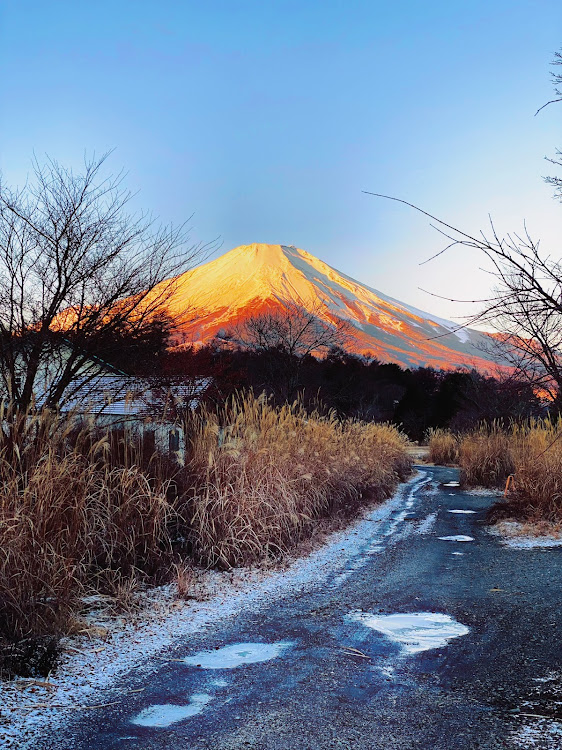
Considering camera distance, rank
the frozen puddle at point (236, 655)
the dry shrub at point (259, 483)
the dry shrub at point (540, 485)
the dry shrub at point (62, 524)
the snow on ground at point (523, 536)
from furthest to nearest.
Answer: the dry shrub at point (540, 485)
the snow on ground at point (523, 536)
the dry shrub at point (259, 483)
the dry shrub at point (62, 524)
the frozen puddle at point (236, 655)

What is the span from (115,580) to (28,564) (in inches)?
35.9

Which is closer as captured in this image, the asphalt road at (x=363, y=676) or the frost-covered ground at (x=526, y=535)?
the asphalt road at (x=363, y=676)

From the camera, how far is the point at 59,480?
4602 millimetres

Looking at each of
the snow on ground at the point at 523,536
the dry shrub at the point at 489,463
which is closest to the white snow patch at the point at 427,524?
the snow on ground at the point at 523,536

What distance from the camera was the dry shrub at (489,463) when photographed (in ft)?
47.9

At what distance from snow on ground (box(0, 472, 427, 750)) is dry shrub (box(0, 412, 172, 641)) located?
263 millimetres

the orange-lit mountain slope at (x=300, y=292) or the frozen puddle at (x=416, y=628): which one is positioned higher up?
the orange-lit mountain slope at (x=300, y=292)

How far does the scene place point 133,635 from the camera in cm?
402

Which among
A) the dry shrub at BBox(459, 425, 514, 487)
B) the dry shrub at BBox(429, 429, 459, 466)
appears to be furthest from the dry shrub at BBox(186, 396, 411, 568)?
the dry shrub at BBox(429, 429, 459, 466)

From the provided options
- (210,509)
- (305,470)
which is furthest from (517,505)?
(210,509)

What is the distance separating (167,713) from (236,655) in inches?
32.7

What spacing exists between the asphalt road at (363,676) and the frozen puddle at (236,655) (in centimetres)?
1

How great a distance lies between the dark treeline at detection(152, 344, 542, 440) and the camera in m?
20.3

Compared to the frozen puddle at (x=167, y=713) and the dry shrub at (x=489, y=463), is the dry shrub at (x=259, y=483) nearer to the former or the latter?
the frozen puddle at (x=167, y=713)
